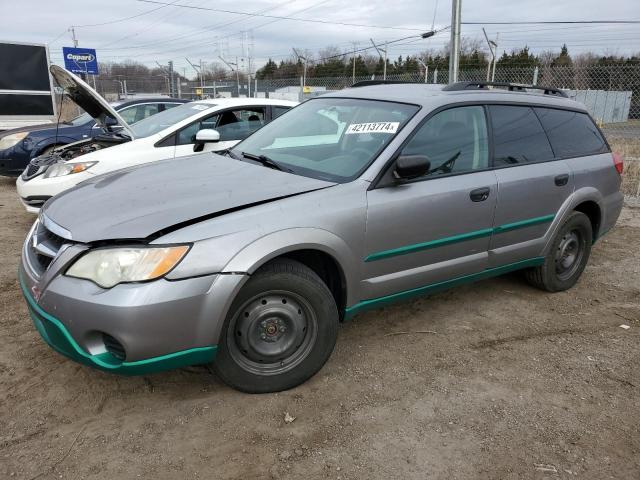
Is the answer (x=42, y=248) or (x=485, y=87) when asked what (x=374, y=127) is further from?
(x=42, y=248)

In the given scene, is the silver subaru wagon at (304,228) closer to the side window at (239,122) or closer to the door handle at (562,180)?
the door handle at (562,180)

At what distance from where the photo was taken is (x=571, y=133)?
4.23 metres

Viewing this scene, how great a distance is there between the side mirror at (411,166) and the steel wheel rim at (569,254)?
1.95 m

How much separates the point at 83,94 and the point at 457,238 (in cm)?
432

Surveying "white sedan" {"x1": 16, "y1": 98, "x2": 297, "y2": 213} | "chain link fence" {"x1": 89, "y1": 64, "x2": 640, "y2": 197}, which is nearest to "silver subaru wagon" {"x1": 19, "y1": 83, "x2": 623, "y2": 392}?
"white sedan" {"x1": 16, "y1": 98, "x2": 297, "y2": 213}

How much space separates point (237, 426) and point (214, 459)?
0.80 ft

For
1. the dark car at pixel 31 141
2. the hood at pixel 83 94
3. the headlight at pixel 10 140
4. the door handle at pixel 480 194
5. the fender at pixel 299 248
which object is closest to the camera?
the fender at pixel 299 248

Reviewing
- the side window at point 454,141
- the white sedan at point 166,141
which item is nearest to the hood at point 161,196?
the side window at point 454,141

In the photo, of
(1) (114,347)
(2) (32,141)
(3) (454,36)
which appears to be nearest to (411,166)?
(1) (114,347)

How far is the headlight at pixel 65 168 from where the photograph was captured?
5.49 metres

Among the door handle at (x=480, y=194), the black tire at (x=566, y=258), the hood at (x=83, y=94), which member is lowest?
the black tire at (x=566, y=258)

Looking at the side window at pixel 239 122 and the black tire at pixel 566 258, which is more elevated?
the side window at pixel 239 122

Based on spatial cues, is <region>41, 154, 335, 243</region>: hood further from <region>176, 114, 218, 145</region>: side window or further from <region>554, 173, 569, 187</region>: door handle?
<region>176, 114, 218, 145</region>: side window

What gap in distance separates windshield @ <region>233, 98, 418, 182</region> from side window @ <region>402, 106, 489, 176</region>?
16 centimetres
